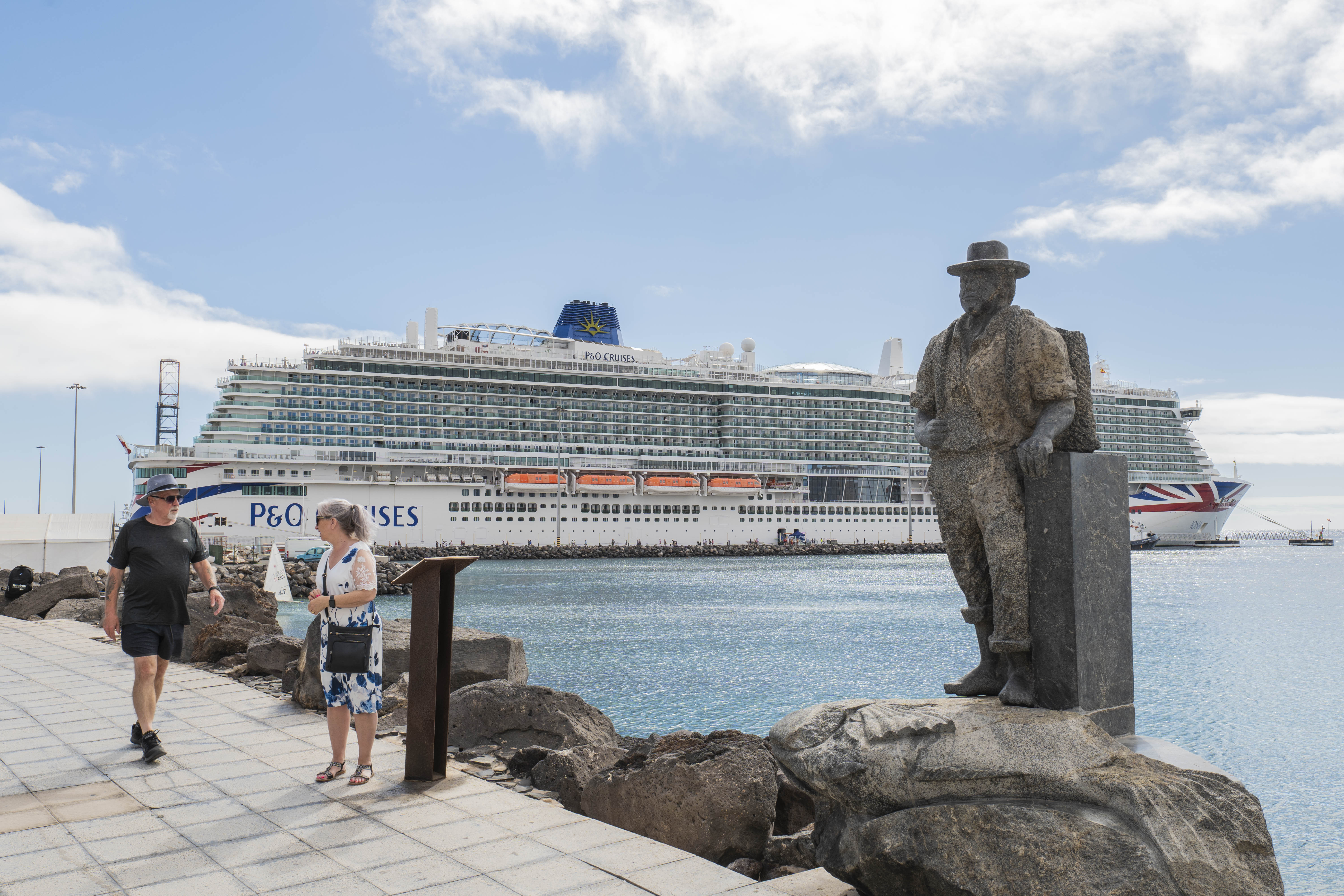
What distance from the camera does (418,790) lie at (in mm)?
4422

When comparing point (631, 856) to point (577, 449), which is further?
point (577, 449)

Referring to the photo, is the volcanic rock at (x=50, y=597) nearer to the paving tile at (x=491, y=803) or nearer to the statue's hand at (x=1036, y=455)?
the paving tile at (x=491, y=803)

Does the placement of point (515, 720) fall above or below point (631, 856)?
below

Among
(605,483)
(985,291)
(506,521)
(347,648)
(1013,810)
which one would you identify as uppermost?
(985,291)

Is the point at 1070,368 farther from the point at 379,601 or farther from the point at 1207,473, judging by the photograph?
the point at 1207,473

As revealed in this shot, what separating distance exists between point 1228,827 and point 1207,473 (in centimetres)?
7556

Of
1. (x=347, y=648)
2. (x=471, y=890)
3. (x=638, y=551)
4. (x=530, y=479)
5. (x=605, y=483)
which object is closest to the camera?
(x=471, y=890)

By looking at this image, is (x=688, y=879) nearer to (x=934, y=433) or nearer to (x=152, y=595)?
(x=934, y=433)

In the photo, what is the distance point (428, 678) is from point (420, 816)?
764 millimetres

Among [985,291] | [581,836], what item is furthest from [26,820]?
[985,291]

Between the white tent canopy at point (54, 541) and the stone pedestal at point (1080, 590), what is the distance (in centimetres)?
2156

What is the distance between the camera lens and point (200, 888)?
10.4ft

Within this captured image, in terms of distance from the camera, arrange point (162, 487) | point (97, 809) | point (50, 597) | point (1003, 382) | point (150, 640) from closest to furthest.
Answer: point (1003, 382) → point (97, 809) → point (150, 640) → point (162, 487) → point (50, 597)

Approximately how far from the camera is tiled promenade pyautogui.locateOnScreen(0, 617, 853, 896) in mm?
3209
